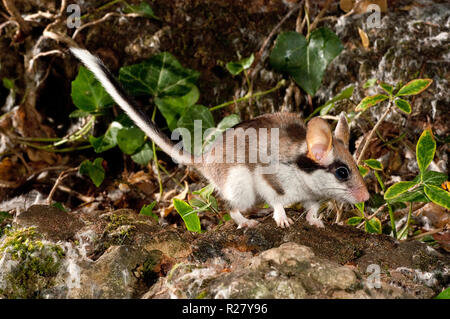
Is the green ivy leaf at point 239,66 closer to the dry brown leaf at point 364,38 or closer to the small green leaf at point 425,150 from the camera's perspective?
the dry brown leaf at point 364,38

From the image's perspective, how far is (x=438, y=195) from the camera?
2486 millimetres

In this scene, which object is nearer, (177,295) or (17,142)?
(177,295)

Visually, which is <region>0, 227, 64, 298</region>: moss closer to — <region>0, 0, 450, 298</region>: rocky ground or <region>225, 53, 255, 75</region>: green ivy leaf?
<region>0, 0, 450, 298</region>: rocky ground

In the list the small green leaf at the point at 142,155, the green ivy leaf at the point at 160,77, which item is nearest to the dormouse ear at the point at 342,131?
the green ivy leaf at the point at 160,77

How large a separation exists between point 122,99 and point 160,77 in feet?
3.50

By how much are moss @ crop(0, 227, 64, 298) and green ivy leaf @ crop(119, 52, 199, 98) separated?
1898 mm

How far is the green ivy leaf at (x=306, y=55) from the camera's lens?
388cm

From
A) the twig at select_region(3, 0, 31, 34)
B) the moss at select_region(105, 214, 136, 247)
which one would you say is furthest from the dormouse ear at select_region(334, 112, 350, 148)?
the twig at select_region(3, 0, 31, 34)

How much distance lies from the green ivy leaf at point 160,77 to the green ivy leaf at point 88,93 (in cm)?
22

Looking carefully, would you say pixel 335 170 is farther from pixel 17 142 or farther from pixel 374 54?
pixel 17 142

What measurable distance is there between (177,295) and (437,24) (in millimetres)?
3589

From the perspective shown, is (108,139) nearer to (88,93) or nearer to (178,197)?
(88,93)
